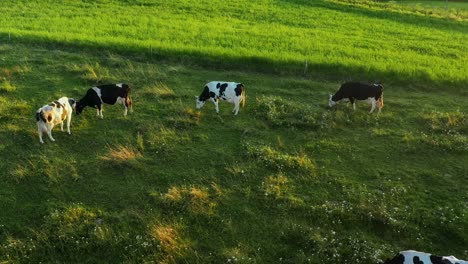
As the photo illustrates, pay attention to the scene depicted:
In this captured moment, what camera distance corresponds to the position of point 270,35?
2709 cm

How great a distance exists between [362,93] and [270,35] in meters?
10.5

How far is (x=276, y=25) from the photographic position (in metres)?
30.2

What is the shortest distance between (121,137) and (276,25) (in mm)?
17578

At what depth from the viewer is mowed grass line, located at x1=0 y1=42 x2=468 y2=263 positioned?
1063cm

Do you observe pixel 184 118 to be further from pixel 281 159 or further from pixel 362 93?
pixel 362 93

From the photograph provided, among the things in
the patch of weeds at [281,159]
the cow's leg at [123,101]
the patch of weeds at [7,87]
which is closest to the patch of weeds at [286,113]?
the patch of weeds at [281,159]

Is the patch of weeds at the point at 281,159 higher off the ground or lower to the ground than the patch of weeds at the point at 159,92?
lower

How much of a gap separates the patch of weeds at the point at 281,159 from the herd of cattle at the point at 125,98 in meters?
3.27

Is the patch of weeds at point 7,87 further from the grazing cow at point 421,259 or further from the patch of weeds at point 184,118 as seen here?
Result: the grazing cow at point 421,259

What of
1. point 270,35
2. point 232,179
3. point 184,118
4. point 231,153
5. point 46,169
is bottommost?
point 46,169

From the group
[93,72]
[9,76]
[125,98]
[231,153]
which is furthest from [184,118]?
[9,76]

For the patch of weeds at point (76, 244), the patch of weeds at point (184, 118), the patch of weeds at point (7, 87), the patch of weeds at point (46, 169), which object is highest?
the patch of weeds at point (7, 87)

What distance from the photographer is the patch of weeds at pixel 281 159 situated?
13627 mm

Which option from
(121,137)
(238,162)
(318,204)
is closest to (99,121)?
(121,137)
